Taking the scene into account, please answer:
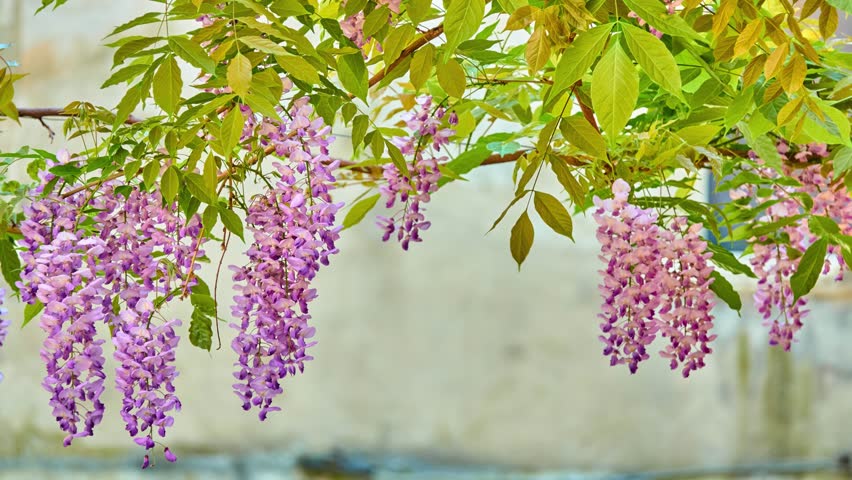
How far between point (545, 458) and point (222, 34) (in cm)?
242

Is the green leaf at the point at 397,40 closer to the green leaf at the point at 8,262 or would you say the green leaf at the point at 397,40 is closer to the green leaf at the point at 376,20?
the green leaf at the point at 376,20

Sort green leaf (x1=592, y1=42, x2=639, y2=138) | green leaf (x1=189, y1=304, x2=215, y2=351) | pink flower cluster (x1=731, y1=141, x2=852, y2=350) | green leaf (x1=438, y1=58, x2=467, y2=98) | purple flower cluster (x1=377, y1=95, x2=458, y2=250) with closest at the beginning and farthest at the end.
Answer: green leaf (x1=592, y1=42, x2=639, y2=138) → green leaf (x1=438, y1=58, x2=467, y2=98) → green leaf (x1=189, y1=304, x2=215, y2=351) → purple flower cluster (x1=377, y1=95, x2=458, y2=250) → pink flower cluster (x1=731, y1=141, x2=852, y2=350)

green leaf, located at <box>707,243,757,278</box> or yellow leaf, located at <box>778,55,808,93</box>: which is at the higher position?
yellow leaf, located at <box>778,55,808,93</box>

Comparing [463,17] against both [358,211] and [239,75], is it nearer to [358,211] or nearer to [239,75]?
[239,75]

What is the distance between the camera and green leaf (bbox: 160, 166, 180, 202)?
0.62 metres

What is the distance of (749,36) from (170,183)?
1.25 ft

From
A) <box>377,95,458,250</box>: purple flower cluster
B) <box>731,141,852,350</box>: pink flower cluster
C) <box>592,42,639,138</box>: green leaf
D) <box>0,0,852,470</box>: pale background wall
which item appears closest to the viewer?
<box>592,42,639,138</box>: green leaf

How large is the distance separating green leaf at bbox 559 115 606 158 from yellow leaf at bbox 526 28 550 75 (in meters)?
0.06

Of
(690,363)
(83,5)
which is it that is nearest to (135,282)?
(690,363)

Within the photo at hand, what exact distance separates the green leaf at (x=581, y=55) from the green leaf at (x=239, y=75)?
0.55ft

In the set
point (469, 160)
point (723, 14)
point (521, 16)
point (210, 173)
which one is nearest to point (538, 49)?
point (521, 16)

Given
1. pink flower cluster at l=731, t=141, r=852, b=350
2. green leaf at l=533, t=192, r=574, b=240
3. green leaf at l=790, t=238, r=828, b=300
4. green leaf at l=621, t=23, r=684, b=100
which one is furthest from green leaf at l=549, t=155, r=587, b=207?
pink flower cluster at l=731, t=141, r=852, b=350

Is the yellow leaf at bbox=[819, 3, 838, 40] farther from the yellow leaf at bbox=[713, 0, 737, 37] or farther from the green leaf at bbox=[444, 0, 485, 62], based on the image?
the green leaf at bbox=[444, 0, 485, 62]

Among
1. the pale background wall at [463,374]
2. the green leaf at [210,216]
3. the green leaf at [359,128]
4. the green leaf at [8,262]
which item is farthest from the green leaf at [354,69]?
the pale background wall at [463,374]
